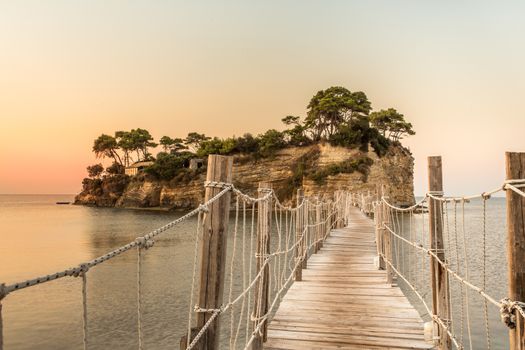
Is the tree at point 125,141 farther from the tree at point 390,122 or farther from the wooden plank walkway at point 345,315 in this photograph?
the wooden plank walkway at point 345,315

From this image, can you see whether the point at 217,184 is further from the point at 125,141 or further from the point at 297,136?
the point at 125,141

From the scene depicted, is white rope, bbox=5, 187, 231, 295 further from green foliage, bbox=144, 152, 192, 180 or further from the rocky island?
green foliage, bbox=144, 152, 192, 180

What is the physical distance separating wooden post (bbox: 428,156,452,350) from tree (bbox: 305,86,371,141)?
160 ft

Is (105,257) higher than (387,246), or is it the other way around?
(105,257)

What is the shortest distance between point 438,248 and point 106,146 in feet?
272

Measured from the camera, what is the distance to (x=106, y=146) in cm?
7912

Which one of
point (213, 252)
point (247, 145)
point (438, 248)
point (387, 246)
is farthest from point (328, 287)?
point (247, 145)

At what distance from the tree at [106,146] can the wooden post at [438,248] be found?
82093 millimetres

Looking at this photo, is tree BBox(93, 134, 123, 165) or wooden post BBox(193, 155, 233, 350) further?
tree BBox(93, 134, 123, 165)

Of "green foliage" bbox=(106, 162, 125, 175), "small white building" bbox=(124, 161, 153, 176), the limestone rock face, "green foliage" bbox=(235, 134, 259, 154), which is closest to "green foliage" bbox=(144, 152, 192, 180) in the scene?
"small white building" bbox=(124, 161, 153, 176)

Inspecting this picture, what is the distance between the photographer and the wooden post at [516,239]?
2072 mm

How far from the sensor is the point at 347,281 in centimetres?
750

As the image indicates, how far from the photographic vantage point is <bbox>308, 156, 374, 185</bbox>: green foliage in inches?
1751

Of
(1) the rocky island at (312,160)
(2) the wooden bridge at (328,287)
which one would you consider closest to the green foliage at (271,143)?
(1) the rocky island at (312,160)
